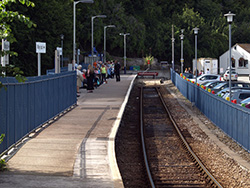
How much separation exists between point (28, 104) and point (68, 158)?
341 cm

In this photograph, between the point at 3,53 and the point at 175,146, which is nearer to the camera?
the point at 3,53

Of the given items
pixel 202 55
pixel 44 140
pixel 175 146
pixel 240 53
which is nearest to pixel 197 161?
pixel 175 146

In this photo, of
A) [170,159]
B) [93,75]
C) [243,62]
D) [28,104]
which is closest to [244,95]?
[170,159]

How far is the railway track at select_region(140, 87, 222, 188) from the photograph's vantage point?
11.9 m

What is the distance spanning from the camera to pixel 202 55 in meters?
113

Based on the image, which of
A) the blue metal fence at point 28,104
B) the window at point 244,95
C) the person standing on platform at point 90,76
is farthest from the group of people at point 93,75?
the window at point 244,95

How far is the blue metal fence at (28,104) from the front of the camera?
12273mm

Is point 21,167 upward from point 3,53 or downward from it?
downward

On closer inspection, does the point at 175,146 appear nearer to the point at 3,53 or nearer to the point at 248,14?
the point at 3,53

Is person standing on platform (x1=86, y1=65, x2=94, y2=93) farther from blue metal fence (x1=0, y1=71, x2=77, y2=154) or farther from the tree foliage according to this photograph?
the tree foliage

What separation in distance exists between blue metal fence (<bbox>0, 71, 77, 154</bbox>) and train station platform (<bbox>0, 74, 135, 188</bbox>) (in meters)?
0.39

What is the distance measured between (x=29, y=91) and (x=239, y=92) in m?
12.0

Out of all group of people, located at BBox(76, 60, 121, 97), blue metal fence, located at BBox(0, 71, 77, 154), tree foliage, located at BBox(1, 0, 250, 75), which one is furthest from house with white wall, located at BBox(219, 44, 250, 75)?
blue metal fence, located at BBox(0, 71, 77, 154)

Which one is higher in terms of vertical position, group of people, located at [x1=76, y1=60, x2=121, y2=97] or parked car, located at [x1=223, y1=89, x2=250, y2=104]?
group of people, located at [x1=76, y1=60, x2=121, y2=97]
